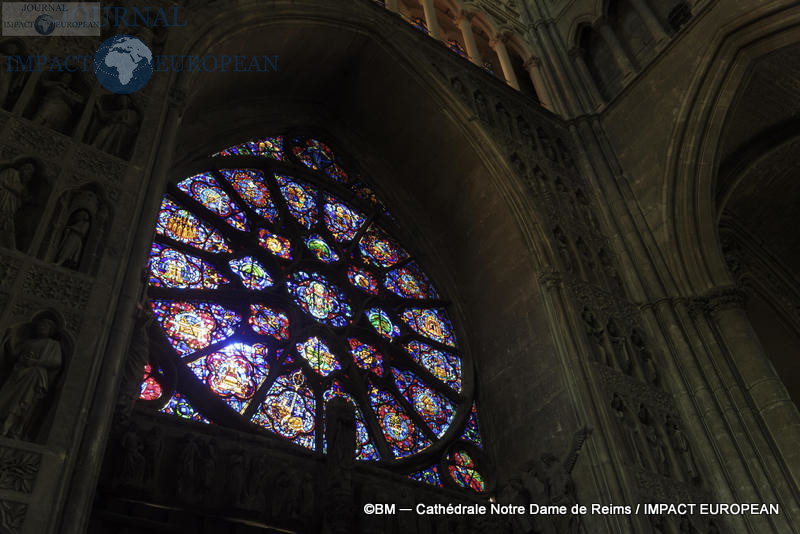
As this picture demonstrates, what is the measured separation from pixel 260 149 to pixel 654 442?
5.59m

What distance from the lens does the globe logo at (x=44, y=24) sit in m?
5.35

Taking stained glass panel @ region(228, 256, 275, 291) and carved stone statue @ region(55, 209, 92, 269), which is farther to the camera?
stained glass panel @ region(228, 256, 275, 291)

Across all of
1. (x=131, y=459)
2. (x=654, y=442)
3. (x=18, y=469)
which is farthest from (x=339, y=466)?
(x=654, y=442)

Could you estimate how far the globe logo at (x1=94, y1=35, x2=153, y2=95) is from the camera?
18.0 ft

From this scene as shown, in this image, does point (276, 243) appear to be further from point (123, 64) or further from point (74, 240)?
point (74, 240)

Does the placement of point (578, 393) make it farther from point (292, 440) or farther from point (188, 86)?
point (188, 86)

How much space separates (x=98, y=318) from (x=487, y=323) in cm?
528

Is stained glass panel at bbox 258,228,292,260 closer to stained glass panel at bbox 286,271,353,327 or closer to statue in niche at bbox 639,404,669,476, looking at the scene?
stained glass panel at bbox 286,271,353,327

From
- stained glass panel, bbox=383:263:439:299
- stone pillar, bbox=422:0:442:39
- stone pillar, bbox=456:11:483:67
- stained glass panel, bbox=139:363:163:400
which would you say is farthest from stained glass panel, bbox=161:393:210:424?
stone pillar, bbox=456:11:483:67

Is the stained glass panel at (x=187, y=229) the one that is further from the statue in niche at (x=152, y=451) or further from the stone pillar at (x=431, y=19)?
the stone pillar at (x=431, y=19)

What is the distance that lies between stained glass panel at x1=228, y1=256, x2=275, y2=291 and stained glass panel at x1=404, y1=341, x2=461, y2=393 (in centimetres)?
174

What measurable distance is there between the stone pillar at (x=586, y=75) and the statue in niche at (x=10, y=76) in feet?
27.7

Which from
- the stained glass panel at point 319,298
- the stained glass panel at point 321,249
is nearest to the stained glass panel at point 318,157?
the stained glass panel at point 321,249

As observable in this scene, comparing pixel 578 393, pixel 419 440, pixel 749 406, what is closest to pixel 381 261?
pixel 419 440
